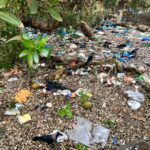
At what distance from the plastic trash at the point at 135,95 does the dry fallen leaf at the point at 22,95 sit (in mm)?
764

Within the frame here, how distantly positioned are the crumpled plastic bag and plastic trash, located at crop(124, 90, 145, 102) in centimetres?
44

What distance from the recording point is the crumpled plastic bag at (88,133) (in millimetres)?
2373

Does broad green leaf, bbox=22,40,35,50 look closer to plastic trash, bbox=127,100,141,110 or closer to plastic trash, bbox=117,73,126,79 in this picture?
plastic trash, bbox=127,100,141,110

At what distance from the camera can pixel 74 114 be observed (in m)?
2.57

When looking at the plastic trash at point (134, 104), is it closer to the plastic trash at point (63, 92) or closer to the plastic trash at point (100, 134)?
the plastic trash at point (100, 134)

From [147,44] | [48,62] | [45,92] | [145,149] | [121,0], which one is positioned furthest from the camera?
[121,0]

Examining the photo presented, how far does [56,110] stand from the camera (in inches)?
102

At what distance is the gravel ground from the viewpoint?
2373 mm

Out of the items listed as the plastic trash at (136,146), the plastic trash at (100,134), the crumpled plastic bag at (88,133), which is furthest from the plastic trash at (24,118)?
the plastic trash at (136,146)

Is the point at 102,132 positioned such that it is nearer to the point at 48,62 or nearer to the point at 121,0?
the point at 48,62

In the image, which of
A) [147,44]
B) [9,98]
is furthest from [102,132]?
[147,44]

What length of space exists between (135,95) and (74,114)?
0.55 m

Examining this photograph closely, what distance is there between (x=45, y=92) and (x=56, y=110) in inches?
9.5

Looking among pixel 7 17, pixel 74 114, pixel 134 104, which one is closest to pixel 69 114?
pixel 74 114
